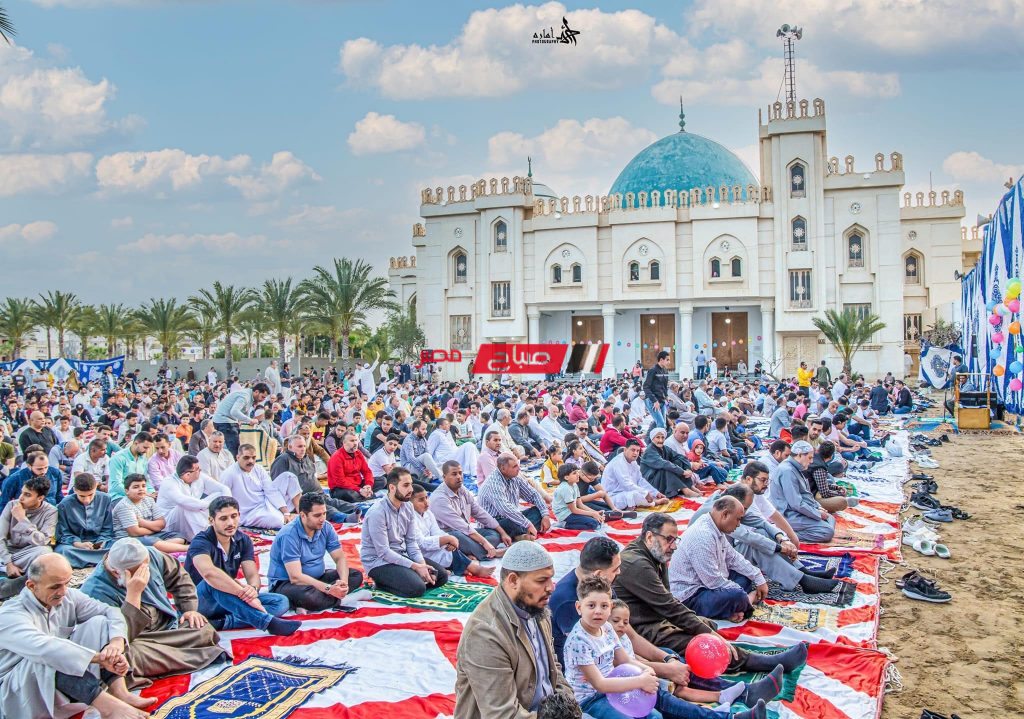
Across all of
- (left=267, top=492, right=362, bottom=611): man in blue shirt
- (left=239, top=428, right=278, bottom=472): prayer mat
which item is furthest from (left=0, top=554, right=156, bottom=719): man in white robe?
(left=239, top=428, right=278, bottom=472): prayer mat

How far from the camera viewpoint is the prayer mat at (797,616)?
212 inches

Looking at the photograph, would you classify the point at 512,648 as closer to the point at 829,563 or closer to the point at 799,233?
the point at 829,563

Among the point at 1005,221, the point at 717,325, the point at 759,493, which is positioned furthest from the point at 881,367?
the point at 759,493

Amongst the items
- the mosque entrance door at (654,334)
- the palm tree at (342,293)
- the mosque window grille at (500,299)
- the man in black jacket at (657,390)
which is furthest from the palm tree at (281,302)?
the man in black jacket at (657,390)

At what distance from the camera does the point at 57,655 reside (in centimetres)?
388

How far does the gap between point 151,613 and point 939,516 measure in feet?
26.8

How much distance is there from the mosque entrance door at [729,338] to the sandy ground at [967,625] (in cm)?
2733

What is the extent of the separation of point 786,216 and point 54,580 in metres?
33.9

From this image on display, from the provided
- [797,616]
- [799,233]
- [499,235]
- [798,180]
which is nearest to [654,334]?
[799,233]

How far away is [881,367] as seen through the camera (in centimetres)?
3284

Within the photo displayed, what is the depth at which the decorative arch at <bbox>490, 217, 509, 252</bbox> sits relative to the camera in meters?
Answer: 38.2

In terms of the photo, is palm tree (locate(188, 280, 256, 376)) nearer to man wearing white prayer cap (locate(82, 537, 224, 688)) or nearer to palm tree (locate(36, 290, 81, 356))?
palm tree (locate(36, 290, 81, 356))

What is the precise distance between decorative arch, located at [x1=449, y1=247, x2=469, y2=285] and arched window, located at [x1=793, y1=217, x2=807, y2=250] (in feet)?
51.8

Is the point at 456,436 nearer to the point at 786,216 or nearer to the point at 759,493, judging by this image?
the point at 759,493
